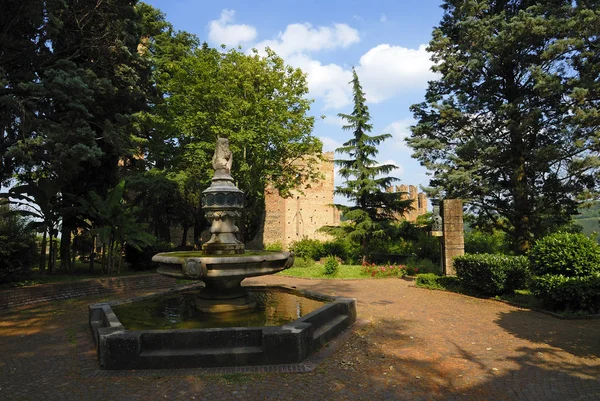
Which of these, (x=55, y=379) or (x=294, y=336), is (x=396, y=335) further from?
(x=55, y=379)

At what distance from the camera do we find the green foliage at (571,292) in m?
7.86

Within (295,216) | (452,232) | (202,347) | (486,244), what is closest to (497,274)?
(452,232)

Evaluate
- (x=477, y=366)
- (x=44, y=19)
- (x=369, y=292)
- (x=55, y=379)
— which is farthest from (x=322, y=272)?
(x=44, y=19)

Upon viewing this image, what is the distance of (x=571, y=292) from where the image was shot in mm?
7973

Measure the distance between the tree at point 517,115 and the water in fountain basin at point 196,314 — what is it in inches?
424

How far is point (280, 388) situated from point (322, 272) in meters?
13.1

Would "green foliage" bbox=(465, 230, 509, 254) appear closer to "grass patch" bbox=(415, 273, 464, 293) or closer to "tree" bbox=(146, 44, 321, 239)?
"grass patch" bbox=(415, 273, 464, 293)

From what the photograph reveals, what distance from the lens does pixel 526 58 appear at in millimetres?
15570

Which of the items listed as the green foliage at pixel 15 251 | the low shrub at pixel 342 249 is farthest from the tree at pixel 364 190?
the green foliage at pixel 15 251

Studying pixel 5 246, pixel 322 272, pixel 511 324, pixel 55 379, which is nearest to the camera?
pixel 55 379

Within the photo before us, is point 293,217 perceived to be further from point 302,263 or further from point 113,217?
point 113,217

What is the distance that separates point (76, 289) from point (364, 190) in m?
15.1

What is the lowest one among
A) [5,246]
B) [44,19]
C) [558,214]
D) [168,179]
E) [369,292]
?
[369,292]

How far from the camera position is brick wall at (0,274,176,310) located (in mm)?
9867
